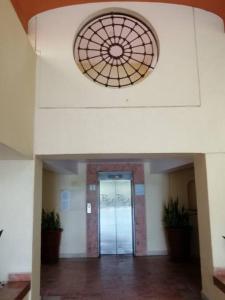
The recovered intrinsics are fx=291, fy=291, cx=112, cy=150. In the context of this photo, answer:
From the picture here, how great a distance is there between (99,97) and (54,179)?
185 inches

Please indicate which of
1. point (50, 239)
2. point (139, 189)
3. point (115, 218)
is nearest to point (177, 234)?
point (139, 189)

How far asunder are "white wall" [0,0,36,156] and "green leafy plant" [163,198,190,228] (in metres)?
4.93

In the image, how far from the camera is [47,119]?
388 centimetres

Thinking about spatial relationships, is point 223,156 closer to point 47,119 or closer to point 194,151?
point 194,151

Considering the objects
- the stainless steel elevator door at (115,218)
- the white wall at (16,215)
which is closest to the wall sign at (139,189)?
the stainless steel elevator door at (115,218)

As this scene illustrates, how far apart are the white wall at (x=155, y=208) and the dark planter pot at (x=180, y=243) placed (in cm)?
68

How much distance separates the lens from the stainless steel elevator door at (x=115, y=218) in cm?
805

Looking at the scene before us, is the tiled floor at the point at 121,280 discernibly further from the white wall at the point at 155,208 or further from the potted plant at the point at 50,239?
the white wall at the point at 155,208

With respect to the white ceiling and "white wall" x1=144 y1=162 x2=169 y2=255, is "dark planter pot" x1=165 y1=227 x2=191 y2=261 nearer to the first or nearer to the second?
"white wall" x1=144 y1=162 x2=169 y2=255

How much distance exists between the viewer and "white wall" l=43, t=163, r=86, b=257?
7.89 metres

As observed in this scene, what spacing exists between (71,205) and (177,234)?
9.58 feet

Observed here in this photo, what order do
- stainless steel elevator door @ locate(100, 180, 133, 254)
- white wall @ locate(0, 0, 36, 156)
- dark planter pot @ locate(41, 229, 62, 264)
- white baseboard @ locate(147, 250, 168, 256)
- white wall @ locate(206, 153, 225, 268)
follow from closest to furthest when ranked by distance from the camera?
white wall @ locate(0, 0, 36, 156)
white wall @ locate(206, 153, 225, 268)
dark planter pot @ locate(41, 229, 62, 264)
white baseboard @ locate(147, 250, 168, 256)
stainless steel elevator door @ locate(100, 180, 133, 254)

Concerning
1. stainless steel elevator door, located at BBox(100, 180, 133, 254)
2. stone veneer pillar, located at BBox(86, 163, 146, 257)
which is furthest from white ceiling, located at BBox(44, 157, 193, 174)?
stainless steel elevator door, located at BBox(100, 180, 133, 254)

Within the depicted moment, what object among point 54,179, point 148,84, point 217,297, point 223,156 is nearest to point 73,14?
point 148,84
